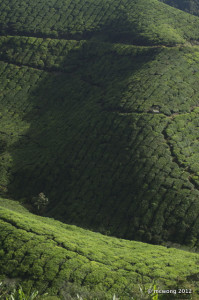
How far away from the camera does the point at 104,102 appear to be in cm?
5897

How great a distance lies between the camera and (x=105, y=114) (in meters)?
56.1

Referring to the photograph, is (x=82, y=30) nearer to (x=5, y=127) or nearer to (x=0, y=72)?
(x=0, y=72)

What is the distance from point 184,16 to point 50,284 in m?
68.5

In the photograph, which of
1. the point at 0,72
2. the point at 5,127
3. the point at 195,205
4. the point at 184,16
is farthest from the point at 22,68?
the point at 195,205

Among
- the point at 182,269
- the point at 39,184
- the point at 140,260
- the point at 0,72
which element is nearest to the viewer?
the point at 182,269

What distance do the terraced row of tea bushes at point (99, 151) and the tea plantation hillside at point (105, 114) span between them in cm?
15

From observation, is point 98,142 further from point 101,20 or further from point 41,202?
point 101,20

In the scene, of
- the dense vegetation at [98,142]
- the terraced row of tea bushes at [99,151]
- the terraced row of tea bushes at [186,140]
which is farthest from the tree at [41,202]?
the terraced row of tea bushes at [186,140]

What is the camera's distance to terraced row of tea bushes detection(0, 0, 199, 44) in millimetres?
72044

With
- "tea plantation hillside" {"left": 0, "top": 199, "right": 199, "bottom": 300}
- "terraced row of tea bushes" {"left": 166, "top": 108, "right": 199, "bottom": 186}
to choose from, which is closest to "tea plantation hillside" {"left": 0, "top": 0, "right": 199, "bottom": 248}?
"terraced row of tea bushes" {"left": 166, "top": 108, "right": 199, "bottom": 186}

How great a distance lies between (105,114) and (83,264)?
99.2 feet

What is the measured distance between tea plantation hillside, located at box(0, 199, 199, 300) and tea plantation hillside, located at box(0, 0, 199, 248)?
659 centimetres

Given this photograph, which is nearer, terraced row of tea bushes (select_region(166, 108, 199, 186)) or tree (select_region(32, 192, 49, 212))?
terraced row of tea bushes (select_region(166, 108, 199, 186))

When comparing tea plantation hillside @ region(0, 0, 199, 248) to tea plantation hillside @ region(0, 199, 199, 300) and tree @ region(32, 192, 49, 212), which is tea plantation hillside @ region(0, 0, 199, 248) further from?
tea plantation hillside @ region(0, 199, 199, 300)
